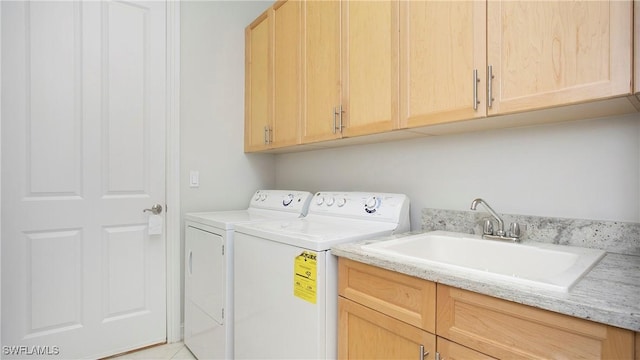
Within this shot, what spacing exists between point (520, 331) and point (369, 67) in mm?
1210

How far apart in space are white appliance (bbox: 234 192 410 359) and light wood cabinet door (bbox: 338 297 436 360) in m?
0.06

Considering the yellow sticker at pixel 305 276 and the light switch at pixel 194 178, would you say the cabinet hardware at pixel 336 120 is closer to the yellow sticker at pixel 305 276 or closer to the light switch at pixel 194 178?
the yellow sticker at pixel 305 276

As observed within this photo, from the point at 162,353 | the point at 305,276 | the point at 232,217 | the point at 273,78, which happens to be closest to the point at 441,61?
the point at 305,276

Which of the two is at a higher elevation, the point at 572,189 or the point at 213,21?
the point at 213,21

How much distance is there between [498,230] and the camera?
140cm

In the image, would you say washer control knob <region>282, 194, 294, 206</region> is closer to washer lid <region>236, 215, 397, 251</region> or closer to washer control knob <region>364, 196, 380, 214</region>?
washer lid <region>236, 215, 397, 251</region>

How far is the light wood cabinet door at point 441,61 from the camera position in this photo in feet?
3.91

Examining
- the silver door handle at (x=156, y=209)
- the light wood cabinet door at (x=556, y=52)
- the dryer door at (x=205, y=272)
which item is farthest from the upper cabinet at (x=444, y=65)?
the silver door handle at (x=156, y=209)

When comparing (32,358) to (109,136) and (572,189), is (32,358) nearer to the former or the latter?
(109,136)

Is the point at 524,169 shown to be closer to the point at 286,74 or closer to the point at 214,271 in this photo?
the point at 286,74

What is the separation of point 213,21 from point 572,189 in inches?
96.6

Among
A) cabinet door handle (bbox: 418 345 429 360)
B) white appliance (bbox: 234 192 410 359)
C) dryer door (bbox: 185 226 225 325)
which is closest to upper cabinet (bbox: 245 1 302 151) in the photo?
white appliance (bbox: 234 192 410 359)

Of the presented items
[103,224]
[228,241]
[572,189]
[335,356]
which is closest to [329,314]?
[335,356]

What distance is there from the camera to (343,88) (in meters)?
1.70
